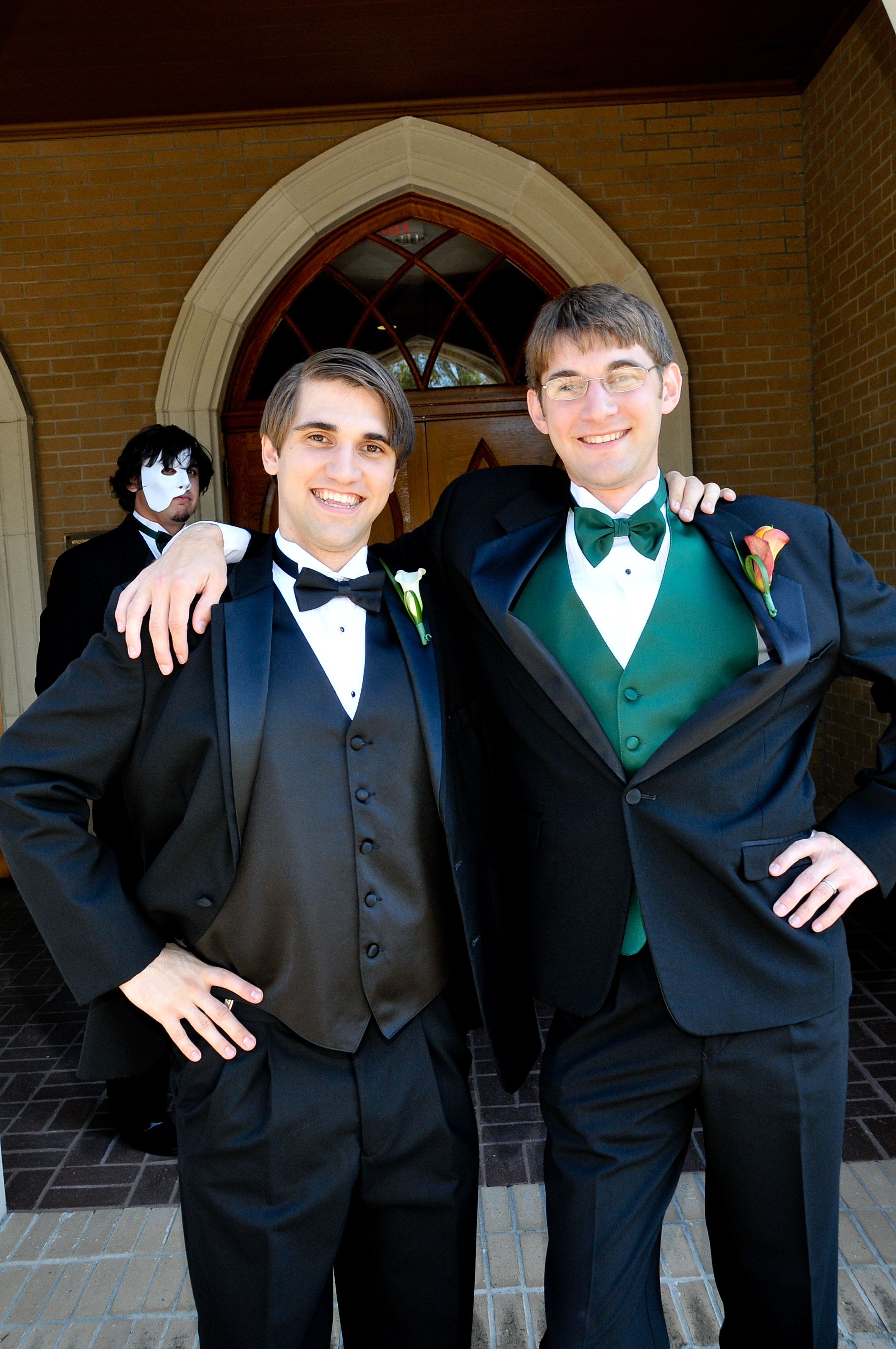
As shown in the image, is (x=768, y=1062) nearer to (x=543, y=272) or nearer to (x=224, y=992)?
(x=224, y=992)

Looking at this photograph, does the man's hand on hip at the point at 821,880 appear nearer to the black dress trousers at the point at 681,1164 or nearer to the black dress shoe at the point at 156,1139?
the black dress trousers at the point at 681,1164

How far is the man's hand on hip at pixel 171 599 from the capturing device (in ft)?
5.28

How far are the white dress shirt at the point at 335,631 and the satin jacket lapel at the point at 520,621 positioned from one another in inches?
8.8

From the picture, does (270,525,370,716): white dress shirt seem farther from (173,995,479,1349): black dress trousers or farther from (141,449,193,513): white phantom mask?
(141,449,193,513): white phantom mask

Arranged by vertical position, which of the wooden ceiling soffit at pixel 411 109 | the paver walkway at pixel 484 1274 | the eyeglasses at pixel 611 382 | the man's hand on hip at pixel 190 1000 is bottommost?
the paver walkway at pixel 484 1274

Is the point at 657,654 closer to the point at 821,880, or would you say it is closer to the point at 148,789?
the point at 821,880

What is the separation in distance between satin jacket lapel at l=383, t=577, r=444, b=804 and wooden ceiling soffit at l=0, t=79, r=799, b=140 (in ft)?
16.3

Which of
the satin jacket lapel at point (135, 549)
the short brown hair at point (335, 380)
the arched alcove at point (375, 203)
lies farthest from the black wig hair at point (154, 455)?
the arched alcove at point (375, 203)

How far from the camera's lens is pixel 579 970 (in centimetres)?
177

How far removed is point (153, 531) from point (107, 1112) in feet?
6.69

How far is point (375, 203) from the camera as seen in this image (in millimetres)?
5980

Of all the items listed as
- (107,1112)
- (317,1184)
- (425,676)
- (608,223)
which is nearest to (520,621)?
(425,676)

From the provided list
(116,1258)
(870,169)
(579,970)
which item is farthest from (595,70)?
(116,1258)

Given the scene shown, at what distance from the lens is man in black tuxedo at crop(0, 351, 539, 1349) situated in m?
1.62
